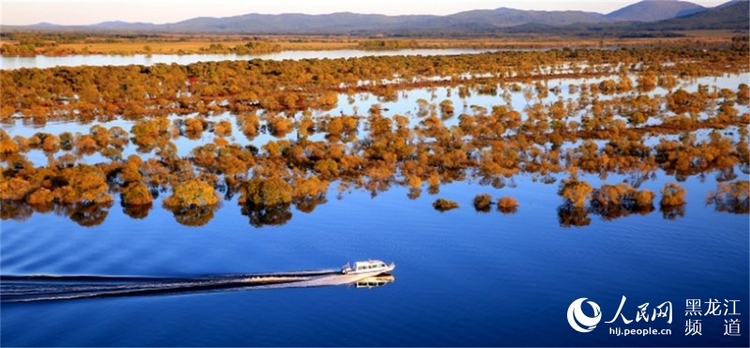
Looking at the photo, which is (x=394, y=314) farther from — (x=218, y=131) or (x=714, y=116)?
(x=714, y=116)

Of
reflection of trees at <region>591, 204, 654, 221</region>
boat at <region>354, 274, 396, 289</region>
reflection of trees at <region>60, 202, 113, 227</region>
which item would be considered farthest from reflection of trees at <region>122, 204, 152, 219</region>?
A: reflection of trees at <region>591, 204, 654, 221</region>

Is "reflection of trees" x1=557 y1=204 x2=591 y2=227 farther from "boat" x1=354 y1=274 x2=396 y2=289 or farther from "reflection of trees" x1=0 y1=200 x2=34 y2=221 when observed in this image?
"reflection of trees" x1=0 y1=200 x2=34 y2=221

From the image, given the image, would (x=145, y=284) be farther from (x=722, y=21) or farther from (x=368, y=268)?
(x=722, y=21)

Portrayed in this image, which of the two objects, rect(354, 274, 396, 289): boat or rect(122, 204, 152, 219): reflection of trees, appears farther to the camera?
rect(122, 204, 152, 219): reflection of trees

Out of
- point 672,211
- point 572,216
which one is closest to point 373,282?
point 572,216

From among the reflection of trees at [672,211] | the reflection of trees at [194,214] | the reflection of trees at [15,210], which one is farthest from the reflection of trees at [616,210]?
the reflection of trees at [15,210]

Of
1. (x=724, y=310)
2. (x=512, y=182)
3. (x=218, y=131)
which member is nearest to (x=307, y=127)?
(x=218, y=131)
